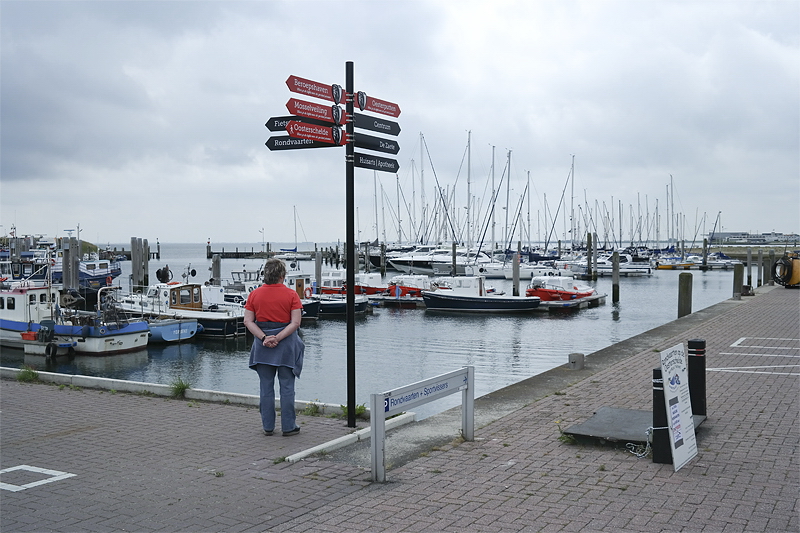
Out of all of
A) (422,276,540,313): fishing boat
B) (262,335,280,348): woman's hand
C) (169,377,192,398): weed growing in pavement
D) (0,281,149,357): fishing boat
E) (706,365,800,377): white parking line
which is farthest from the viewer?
(422,276,540,313): fishing boat

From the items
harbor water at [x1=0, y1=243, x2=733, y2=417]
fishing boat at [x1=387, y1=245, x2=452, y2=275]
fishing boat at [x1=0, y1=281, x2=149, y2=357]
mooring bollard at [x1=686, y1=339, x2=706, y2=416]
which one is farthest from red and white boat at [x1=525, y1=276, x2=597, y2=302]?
fishing boat at [x1=387, y1=245, x2=452, y2=275]

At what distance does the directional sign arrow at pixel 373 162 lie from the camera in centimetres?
884

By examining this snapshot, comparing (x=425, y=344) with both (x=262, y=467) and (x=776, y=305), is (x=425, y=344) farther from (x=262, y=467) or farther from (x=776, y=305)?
(x=262, y=467)

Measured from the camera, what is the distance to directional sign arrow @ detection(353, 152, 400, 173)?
884 cm

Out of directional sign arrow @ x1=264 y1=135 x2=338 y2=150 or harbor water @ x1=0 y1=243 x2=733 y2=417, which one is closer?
directional sign arrow @ x1=264 y1=135 x2=338 y2=150

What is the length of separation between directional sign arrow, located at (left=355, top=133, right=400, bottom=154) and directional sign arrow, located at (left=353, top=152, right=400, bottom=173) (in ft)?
0.51

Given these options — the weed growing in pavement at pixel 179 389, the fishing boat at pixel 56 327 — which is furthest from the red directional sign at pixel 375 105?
the fishing boat at pixel 56 327

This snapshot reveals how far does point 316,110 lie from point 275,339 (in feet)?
9.09

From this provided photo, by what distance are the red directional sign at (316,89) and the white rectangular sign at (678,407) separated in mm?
4822

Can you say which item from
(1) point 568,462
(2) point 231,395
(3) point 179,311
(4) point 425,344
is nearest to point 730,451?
(1) point 568,462

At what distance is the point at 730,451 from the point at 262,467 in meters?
4.87

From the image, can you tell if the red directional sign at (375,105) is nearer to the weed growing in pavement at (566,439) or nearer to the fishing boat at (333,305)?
the weed growing in pavement at (566,439)

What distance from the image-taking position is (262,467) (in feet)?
22.6

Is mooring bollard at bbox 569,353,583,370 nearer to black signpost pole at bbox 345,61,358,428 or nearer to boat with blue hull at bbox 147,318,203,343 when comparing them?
black signpost pole at bbox 345,61,358,428
